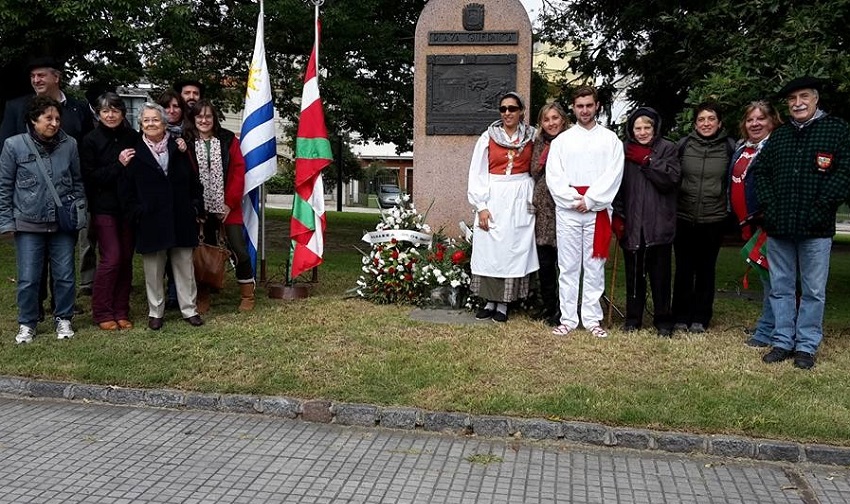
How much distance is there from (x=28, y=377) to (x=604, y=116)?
14.0 metres

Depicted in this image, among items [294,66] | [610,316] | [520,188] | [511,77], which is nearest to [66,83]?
[294,66]

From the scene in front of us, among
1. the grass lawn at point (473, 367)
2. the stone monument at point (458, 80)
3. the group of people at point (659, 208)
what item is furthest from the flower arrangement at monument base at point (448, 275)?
the stone monument at point (458, 80)

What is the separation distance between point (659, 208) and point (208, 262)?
13.3 ft

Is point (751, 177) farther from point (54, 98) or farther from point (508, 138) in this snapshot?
point (54, 98)

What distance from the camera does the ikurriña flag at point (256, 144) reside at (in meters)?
7.86

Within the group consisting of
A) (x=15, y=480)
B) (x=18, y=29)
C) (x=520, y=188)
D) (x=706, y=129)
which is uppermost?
(x=18, y=29)

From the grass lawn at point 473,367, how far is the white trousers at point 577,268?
0.24 meters

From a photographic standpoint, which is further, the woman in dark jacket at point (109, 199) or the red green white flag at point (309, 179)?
the red green white flag at point (309, 179)

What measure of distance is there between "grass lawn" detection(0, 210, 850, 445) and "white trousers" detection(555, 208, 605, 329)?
24cm

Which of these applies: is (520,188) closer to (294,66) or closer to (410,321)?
(410,321)

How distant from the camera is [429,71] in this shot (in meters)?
8.12

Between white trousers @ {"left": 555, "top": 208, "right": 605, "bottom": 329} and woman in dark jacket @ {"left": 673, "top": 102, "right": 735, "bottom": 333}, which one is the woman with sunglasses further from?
woman in dark jacket @ {"left": 673, "top": 102, "right": 735, "bottom": 333}

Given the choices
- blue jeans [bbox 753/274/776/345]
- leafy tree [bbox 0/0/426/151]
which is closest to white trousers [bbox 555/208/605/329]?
blue jeans [bbox 753/274/776/345]

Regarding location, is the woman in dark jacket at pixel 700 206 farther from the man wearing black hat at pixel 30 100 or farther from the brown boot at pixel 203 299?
the man wearing black hat at pixel 30 100
